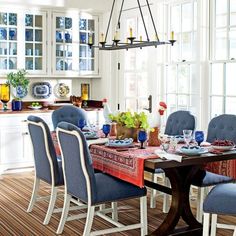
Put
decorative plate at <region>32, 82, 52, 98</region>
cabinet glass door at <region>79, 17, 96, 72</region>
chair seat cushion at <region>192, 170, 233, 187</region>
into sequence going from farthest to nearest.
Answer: cabinet glass door at <region>79, 17, 96, 72</region> < decorative plate at <region>32, 82, 52, 98</region> < chair seat cushion at <region>192, 170, 233, 187</region>

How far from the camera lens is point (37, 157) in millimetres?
4828

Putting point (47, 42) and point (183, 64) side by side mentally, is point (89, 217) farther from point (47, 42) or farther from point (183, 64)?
point (47, 42)

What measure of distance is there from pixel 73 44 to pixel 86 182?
425 cm

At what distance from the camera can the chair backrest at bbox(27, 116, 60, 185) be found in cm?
451

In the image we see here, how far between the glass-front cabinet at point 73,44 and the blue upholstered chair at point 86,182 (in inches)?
144

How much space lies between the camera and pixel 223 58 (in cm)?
579

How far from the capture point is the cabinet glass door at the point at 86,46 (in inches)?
307

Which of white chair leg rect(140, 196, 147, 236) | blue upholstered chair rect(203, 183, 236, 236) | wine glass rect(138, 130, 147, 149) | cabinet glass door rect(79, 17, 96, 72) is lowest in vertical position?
white chair leg rect(140, 196, 147, 236)

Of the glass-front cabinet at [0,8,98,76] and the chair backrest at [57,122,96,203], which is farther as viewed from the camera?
the glass-front cabinet at [0,8,98,76]

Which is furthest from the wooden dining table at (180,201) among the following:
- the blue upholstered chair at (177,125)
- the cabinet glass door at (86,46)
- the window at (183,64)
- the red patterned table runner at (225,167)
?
the cabinet glass door at (86,46)

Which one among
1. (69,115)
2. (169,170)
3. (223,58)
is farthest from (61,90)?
(169,170)

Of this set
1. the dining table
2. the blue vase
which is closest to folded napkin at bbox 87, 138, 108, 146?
the dining table

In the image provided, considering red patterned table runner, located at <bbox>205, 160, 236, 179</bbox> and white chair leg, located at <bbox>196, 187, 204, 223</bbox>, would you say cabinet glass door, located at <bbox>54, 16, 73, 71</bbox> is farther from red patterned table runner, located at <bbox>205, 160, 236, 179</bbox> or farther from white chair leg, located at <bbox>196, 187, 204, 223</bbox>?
red patterned table runner, located at <bbox>205, 160, 236, 179</bbox>

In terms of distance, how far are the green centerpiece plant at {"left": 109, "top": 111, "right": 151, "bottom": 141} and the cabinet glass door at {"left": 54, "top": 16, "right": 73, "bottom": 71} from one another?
10.7ft
